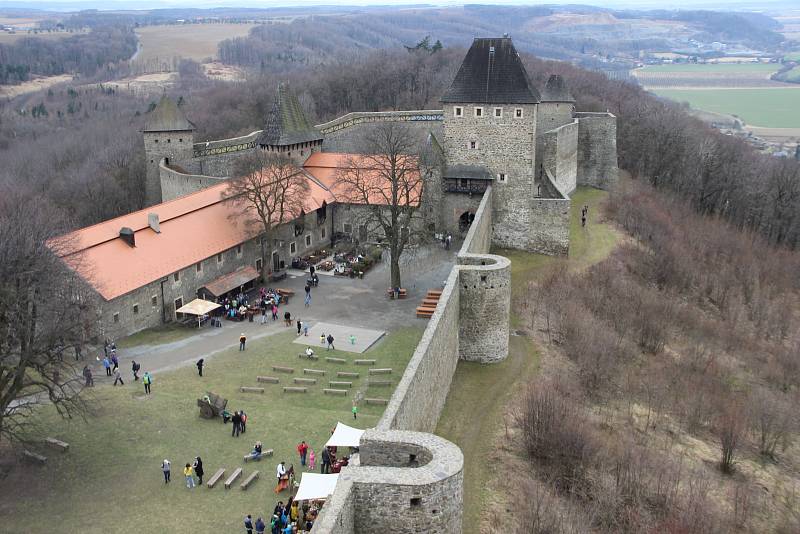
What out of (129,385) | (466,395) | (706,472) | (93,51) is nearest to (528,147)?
(466,395)

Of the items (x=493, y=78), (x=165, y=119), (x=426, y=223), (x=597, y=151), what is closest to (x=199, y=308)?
(x=426, y=223)

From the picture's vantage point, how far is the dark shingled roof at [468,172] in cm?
3797

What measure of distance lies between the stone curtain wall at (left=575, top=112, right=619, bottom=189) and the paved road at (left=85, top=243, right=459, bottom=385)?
2129cm

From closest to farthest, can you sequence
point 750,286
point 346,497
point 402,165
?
point 346,497 → point 402,165 → point 750,286

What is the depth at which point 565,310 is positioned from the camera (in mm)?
31844

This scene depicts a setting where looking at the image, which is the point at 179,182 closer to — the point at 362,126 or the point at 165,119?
the point at 165,119

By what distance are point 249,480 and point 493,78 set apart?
24.6m

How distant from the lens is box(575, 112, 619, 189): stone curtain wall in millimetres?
55375

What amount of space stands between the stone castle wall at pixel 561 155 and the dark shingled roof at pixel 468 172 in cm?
736

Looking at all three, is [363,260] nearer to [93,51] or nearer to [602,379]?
[602,379]

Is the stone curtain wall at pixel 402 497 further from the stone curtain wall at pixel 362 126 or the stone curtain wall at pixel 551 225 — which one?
the stone curtain wall at pixel 362 126

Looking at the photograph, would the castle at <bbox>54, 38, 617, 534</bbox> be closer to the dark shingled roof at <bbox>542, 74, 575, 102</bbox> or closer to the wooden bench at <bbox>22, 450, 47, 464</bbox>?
the dark shingled roof at <bbox>542, 74, 575, 102</bbox>

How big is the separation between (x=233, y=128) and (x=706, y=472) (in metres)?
60.3

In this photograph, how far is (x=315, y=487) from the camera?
17.6 meters
